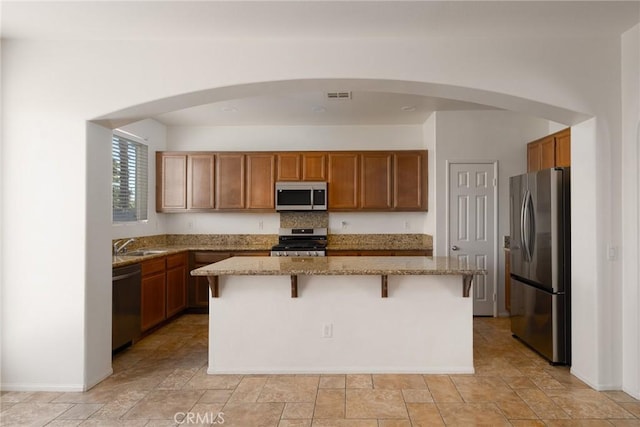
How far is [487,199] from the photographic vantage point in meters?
5.27

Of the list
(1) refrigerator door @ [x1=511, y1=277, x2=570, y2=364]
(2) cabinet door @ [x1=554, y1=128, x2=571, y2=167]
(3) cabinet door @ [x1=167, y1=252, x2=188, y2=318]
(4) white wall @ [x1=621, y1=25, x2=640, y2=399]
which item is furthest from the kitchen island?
(2) cabinet door @ [x1=554, y1=128, x2=571, y2=167]

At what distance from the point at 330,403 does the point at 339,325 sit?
0.71m

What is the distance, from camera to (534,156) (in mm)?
5051

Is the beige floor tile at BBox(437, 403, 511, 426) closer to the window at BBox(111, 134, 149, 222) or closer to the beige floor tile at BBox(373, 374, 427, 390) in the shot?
the beige floor tile at BBox(373, 374, 427, 390)

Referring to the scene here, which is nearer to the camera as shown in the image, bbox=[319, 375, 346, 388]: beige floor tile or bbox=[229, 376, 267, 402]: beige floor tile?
bbox=[229, 376, 267, 402]: beige floor tile

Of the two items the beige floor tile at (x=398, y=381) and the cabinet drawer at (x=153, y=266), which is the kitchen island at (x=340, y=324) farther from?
the cabinet drawer at (x=153, y=266)

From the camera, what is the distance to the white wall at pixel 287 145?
6.04m

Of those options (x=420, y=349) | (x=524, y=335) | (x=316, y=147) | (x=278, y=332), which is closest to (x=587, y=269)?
(x=524, y=335)

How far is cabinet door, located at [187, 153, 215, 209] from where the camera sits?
584cm

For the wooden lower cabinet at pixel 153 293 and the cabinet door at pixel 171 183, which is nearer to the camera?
the wooden lower cabinet at pixel 153 293

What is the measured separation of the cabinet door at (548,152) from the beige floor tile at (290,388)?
3.45 metres

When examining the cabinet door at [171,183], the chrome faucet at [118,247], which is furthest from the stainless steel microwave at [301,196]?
the chrome faucet at [118,247]

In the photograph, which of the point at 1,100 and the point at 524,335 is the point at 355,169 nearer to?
the point at 524,335

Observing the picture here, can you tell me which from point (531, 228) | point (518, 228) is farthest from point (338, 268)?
point (518, 228)
